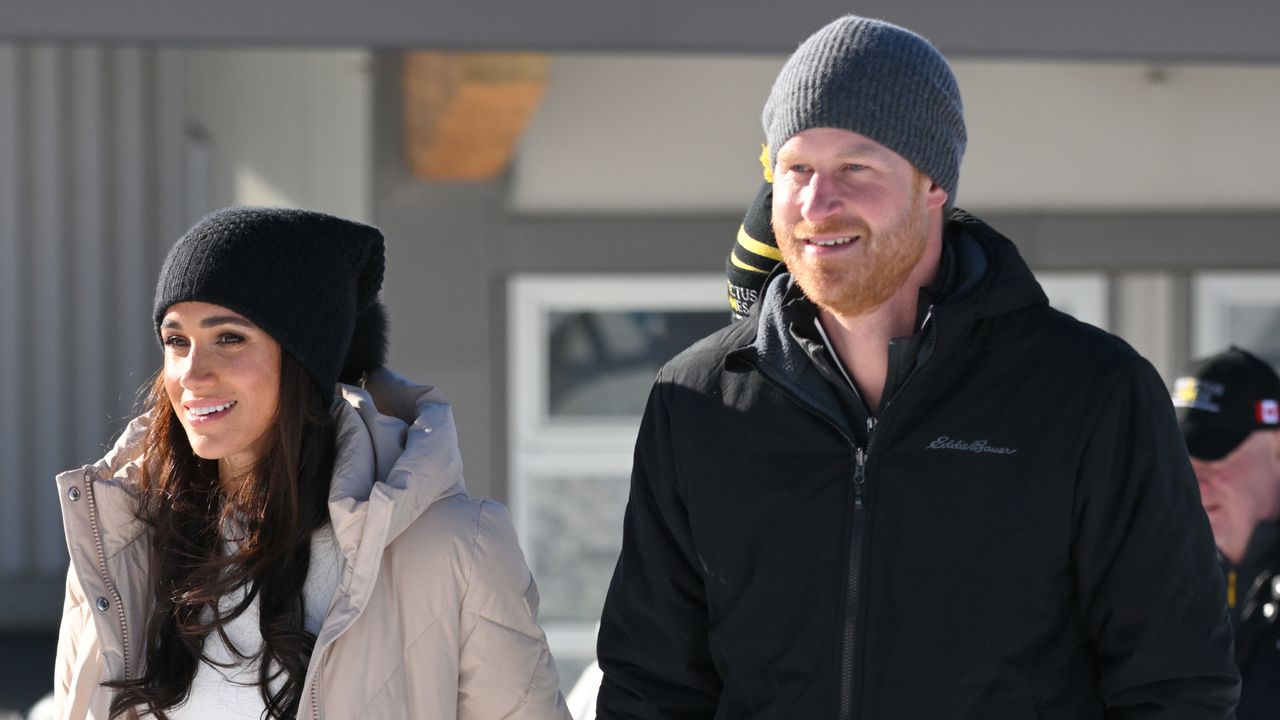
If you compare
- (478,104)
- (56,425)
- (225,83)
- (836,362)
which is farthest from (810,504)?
(225,83)

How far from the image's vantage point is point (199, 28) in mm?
2828

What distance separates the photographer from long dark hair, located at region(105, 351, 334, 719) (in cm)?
203

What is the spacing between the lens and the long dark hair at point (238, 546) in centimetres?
203

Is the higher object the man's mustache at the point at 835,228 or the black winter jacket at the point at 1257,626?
the man's mustache at the point at 835,228

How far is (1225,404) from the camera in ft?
9.31

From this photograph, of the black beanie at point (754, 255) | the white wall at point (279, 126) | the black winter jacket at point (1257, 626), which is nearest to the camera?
the black beanie at point (754, 255)

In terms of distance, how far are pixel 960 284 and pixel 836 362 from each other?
17cm

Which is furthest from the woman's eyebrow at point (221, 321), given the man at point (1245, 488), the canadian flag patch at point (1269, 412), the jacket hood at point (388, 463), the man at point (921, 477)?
the canadian flag patch at point (1269, 412)

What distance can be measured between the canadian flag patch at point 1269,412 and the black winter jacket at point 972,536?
1.23 m

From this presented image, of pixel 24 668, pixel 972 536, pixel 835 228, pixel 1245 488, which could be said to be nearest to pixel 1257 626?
pixel 1245 488

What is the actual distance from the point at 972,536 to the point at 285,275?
99 centimetres

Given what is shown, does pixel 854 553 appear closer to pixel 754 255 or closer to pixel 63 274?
pixel 754 255

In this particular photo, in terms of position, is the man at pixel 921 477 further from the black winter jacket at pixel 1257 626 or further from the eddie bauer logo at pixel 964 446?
the black winter jacket at pixel 1257 626

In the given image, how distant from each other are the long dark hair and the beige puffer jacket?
4 cm
